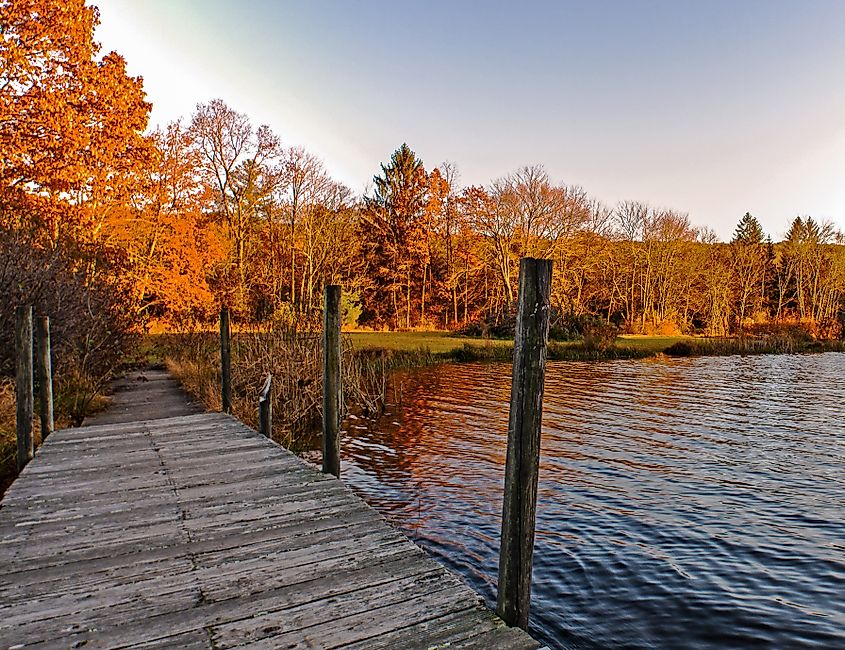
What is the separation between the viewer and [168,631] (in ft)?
8.78

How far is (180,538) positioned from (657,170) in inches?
1091

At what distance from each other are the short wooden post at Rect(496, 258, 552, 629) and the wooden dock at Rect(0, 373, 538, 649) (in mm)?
231

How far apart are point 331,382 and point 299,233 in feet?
104

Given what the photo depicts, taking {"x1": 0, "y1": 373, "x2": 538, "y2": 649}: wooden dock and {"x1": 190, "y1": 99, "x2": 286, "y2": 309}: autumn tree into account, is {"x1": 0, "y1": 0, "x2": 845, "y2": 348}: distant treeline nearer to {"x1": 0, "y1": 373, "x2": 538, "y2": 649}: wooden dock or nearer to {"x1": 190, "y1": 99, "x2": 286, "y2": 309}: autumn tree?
{"x1": 190, "y1": 99, "x2": 286, "y2": 309}: autumn tree

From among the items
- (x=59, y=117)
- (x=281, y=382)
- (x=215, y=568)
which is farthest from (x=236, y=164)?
(x=215, y=568)

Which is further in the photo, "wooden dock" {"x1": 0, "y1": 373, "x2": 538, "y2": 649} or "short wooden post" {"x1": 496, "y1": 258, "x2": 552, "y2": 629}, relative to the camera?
"short wooden post" {"x1": 496, "y1": 258, "x2": 552, "y2": 629}

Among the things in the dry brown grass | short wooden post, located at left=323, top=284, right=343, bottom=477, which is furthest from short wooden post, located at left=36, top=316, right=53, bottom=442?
short wooden post, located at left=323, top=284, right=343, bottom=477

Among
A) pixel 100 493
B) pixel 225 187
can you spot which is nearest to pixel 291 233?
pixel 225 187

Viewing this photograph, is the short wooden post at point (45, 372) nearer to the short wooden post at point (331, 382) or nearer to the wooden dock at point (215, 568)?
the wooden dock at point (215, 568)

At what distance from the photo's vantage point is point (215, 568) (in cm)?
339

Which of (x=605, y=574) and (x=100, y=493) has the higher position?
(x=100, y=493)

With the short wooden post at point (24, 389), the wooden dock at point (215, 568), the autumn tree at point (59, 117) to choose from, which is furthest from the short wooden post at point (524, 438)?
the autumn tree at point (59, 117)

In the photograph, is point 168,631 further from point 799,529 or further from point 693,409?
point 693,409

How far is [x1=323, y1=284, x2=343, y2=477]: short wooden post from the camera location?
18.7 ft
